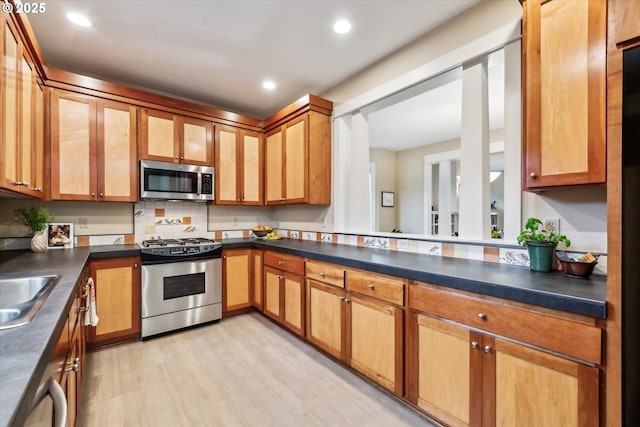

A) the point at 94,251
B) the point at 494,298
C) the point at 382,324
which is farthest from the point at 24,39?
the point at 494,298

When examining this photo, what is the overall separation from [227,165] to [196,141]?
1.45ft

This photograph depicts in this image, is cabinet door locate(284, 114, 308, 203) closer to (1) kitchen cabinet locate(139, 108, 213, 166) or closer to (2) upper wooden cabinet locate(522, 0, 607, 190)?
(1) kitchen cabinet locate(139, 108, 213, 166)

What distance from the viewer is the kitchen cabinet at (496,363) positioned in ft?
3.73

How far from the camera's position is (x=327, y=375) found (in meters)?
2.20

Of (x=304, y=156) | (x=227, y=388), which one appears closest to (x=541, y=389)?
(x=227, y=388)

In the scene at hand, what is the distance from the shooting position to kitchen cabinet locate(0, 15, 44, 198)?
156 centimetres

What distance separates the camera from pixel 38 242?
252 cm

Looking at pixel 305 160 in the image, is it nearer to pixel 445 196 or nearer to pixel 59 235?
pixel 59 235

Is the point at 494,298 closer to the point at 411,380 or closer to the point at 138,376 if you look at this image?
the point at 411,380

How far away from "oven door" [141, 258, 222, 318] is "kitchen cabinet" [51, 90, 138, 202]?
32.3 inches

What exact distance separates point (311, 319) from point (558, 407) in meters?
1.73

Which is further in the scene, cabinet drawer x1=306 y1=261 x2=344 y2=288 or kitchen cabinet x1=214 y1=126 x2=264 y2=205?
kitchen cabinet x1=214 y1=126 x2=264 y2=205

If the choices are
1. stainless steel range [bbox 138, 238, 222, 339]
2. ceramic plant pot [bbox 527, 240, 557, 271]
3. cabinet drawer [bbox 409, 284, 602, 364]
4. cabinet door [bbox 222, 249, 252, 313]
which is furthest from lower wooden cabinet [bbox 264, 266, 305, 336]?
ceramic plant pot [bbox 527, 240, 557, 271]

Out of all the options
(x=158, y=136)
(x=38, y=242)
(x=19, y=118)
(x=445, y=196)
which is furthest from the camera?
(x=445, y=196)
